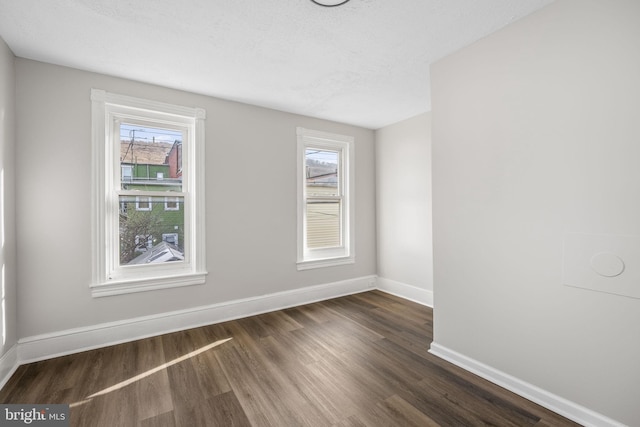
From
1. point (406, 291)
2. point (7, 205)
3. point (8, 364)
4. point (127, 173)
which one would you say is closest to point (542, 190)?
point (406, 291)

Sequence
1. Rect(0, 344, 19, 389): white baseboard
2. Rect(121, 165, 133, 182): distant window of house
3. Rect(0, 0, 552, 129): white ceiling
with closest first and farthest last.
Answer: Rect(0, 0, 552, 129): white ceiling < Rect(0, 344, 19, 389): white baseboard < Rect(121, 165, 133, 182): distant window of house

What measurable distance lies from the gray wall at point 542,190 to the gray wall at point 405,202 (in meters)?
1.33

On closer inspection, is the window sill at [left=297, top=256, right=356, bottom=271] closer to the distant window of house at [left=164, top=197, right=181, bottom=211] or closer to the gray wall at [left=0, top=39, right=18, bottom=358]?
the distant window of house at [left=164, top=197, right=181, bottom=211]

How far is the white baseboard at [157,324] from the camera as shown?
7.69ft

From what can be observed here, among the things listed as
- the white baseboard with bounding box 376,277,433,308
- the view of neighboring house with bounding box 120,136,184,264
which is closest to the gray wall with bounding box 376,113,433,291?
the white baseboard with bounding box 376,277,433,308

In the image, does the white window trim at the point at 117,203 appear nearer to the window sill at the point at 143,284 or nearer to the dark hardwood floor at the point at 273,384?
the window sill at the point at 143,284

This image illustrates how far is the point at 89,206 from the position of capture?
98.7 inches

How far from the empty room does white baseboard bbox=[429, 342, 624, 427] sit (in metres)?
0.01

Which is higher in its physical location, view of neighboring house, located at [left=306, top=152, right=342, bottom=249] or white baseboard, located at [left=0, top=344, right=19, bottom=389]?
view of neighboring house, located at [left=306, top=152, right=342, bottom=249]

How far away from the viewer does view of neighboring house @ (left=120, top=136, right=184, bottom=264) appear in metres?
2.78

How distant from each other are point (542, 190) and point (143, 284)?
→ 343 cm


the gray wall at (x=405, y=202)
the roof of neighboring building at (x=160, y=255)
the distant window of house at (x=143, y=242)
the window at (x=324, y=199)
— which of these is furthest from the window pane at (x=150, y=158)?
the gray wall at (x=405, y=202)

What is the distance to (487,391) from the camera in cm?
192

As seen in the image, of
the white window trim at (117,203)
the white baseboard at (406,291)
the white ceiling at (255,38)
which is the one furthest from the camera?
the white baseboard at (406,291)
